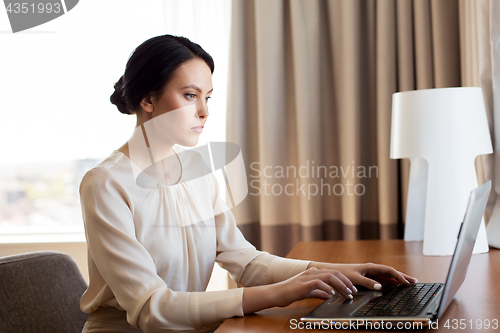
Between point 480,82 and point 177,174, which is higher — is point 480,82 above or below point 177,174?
above

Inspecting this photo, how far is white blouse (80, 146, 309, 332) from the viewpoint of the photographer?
810mm

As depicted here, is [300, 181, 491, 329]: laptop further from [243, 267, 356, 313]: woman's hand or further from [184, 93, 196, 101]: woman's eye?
[184, 93, 196, 101]: woman's eye

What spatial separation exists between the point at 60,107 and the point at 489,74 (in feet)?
6.66

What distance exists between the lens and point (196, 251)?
106 cm

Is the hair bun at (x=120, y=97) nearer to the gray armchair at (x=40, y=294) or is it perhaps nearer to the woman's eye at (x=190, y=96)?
the woman's eye at (x=190, y=96)

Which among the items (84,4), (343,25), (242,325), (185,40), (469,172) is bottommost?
(242,325)

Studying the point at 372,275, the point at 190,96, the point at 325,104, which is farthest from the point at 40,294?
the point at 325,104

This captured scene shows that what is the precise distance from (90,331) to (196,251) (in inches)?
11.2

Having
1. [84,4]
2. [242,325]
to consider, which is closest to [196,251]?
[242,325]

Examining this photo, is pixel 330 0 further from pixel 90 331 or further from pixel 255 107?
pixel 90 331

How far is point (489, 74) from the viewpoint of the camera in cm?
132

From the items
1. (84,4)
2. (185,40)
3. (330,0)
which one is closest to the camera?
(185,40)

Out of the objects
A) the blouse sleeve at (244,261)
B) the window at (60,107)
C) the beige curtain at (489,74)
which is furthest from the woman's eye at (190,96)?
the window at (60,107)

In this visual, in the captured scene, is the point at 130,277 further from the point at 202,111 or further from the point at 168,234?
the point at 202,111
